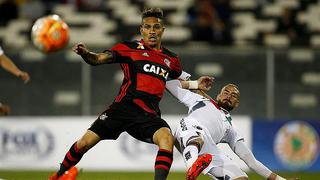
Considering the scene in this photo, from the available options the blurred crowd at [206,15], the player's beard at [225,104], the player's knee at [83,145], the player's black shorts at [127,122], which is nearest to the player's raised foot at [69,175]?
the player's knee at [83,145]

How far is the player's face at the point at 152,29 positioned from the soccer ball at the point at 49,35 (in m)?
1.38

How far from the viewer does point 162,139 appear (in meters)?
7.60

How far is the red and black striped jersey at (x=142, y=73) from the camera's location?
792 centimetres

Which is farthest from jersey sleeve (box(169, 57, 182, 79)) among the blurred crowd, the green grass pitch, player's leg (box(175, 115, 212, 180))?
the blurred crowd

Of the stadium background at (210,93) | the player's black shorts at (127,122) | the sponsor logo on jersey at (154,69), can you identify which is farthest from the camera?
the stadium background at (210,93)

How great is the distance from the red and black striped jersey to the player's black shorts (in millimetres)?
68

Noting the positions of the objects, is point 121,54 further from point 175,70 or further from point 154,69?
point 175,70

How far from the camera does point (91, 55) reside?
25.2 feet

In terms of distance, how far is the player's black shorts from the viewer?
7.83m

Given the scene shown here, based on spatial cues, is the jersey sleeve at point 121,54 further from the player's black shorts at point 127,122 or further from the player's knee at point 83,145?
the player's knee at point 83,145

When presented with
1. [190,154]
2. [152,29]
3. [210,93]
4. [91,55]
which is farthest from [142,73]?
[210,93]

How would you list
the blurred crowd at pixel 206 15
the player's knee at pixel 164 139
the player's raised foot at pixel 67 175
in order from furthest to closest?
1. the blurred crowd at pixel 206 15
2. the player's raised foot at pixel 67 175
3. the player's knee at pixel 164 139

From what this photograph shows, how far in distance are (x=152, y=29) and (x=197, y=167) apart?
156cm

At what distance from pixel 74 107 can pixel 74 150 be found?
5.25 meters
